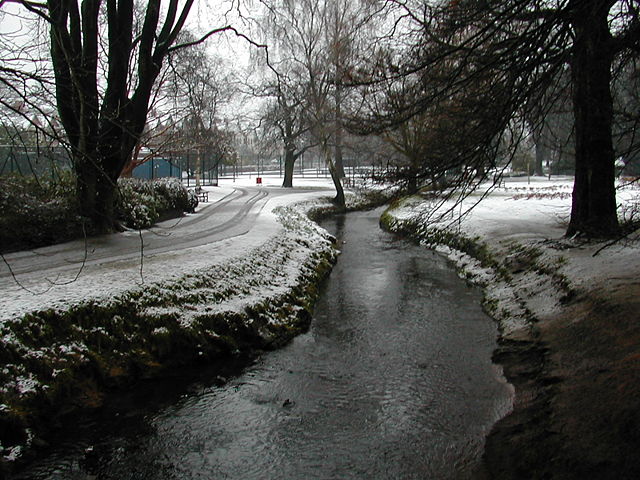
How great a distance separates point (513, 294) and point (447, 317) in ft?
4.83

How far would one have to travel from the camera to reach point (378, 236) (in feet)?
66.9

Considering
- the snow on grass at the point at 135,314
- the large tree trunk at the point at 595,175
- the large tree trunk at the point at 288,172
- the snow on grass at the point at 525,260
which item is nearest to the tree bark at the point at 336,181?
the large tree trunk at the point at 288,172

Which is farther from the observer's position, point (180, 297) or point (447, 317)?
point (447, 317)

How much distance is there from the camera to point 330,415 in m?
6.05

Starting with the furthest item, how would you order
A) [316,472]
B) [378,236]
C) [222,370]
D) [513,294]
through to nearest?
[378,236]
[513,294]
[222,370]
[316,472]

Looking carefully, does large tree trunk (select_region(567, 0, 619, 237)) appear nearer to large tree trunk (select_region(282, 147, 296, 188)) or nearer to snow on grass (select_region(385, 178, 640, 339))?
snow on grass (select_region(385, 178, 640, 339))

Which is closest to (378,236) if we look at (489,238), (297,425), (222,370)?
(489,238)

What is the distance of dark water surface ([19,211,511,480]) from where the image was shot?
16.6 feet

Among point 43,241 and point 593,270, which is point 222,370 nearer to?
point 593,270

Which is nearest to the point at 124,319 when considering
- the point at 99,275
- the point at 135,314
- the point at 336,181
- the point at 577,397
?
the point at 135,314

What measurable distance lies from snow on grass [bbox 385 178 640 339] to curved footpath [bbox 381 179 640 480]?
0.03 meters

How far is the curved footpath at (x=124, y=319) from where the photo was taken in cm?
585

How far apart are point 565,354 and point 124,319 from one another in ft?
20.2

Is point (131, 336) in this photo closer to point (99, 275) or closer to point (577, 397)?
point (99, 275)
